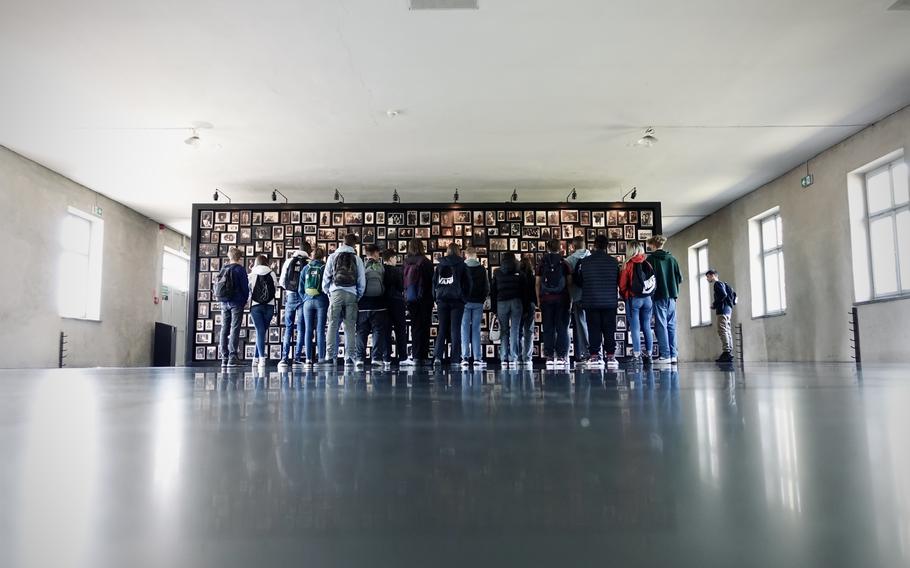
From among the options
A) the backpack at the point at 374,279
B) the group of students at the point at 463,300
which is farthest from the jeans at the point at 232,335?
the backpack at the point at 374,279

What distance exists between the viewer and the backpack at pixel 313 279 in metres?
8.53

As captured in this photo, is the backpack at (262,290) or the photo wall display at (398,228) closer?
the backpack at (262,290)

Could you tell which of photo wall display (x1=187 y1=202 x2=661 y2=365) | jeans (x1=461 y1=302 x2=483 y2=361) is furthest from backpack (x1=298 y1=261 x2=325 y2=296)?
photo wall display (x1=187 y1=202 x2=661 y2=365)

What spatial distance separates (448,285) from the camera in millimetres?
8570

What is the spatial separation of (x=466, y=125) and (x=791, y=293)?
8.17 metres

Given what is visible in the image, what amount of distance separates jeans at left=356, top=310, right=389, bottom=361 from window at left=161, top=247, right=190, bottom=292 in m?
9.83

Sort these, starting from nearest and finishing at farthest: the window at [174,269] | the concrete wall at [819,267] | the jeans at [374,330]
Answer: the jeans at [374,330] → the concrete wall at [819,267] → the window at [174,269]

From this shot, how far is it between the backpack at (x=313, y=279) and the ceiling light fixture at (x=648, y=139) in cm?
603

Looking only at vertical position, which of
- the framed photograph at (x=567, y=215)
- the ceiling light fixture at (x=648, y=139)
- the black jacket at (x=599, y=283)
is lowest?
the black jacket at (x=599, y=283)

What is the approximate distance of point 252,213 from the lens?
45.2 ft

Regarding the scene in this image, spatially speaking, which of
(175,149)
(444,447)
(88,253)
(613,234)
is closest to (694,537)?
(444,447)

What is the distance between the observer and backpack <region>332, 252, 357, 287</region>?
8086mm

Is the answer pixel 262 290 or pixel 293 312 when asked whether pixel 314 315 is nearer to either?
pixel 293 312

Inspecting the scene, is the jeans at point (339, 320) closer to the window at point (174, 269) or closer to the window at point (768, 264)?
the window at point (768, 264)
